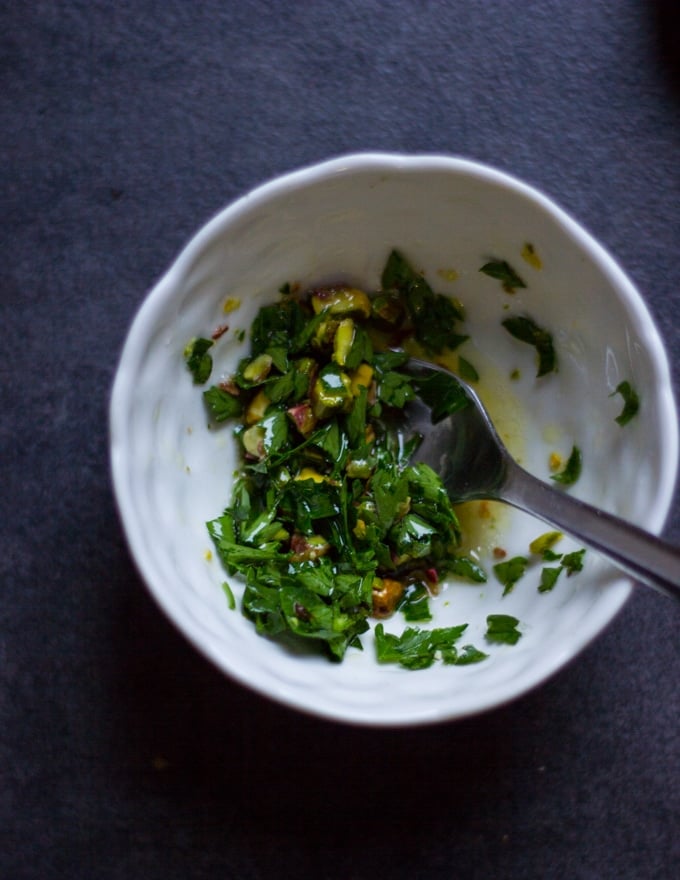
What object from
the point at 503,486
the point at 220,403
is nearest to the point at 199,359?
the point at 220,403

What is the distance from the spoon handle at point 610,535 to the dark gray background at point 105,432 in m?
0.24

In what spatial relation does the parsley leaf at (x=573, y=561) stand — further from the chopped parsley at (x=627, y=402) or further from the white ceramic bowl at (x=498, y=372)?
the chopped parsley at (x=627, y=402)

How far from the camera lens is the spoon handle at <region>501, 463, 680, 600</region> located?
2.11 ft

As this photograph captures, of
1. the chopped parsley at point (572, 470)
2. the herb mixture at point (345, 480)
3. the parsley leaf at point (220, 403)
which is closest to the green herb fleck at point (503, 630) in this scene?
the herb mixture at point (345, 480)

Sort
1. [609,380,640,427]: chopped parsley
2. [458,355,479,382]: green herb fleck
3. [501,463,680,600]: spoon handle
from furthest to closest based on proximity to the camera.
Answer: [458,355,479,382]: green herb fleck < [609,380,640,427]: chopped parsley < [501,463,680,600]: spoon handle

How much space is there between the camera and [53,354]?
942 mm

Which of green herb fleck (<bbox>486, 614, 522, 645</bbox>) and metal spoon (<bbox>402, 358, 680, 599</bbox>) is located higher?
metal spoon (<bbox>402, 358, 680, 599</bbox>)

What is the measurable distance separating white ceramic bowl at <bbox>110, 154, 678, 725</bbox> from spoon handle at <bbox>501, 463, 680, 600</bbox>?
43mm

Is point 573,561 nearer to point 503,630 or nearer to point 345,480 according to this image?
point 503,630

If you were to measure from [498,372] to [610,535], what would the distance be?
0.25m

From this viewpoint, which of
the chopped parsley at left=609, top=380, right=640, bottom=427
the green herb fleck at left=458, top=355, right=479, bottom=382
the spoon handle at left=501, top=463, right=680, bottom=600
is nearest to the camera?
the spoon handle at left=501, top=463, right=680, bottom=600

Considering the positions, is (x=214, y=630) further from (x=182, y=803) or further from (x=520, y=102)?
(x=520, y=102)

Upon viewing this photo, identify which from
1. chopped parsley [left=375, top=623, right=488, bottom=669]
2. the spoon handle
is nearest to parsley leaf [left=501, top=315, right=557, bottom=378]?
the spoon handle

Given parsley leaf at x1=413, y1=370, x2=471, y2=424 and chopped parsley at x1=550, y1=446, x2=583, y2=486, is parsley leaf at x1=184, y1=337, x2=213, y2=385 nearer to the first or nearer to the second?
parsley leaf at x1=413, y1=370, x2=471, y2=424
